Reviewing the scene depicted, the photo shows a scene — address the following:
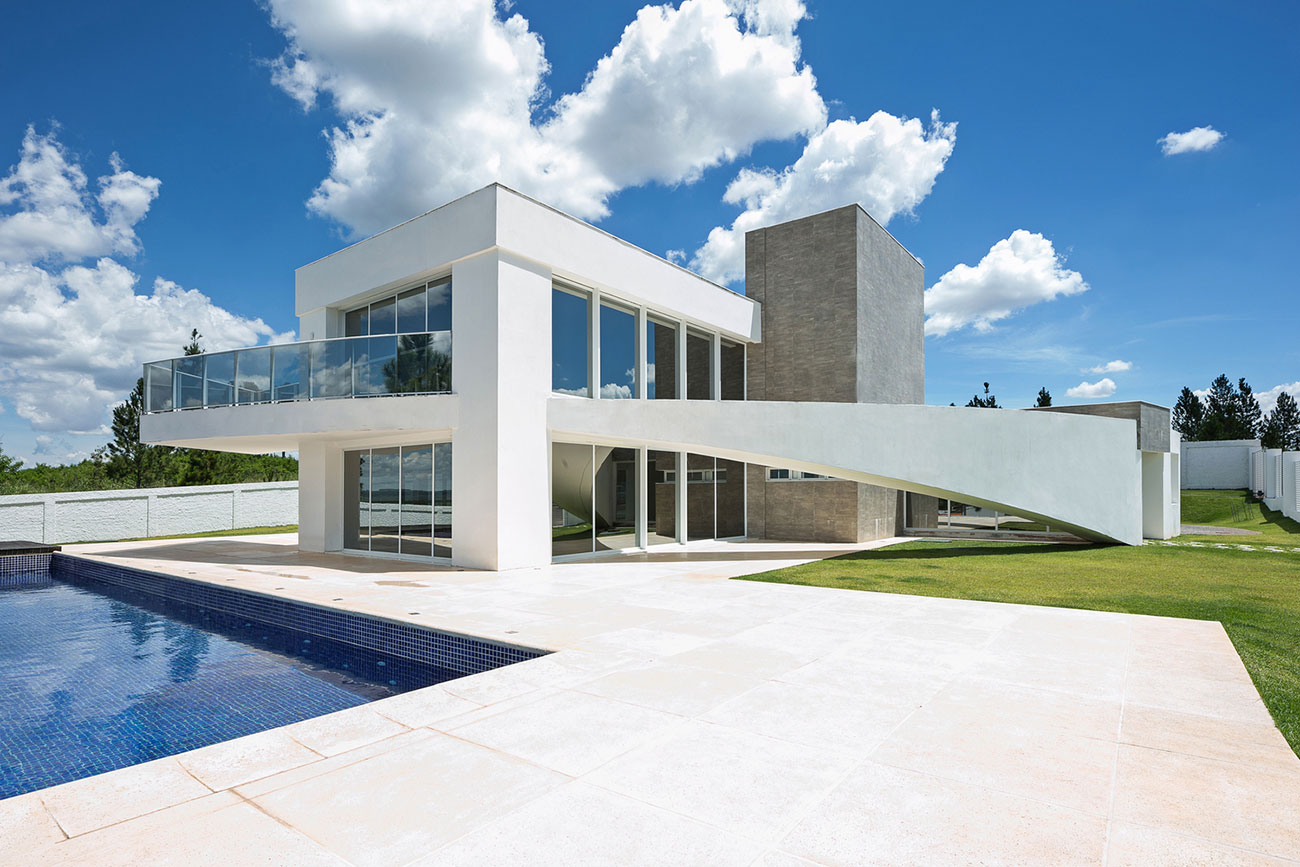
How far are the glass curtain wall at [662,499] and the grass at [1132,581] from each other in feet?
14.9

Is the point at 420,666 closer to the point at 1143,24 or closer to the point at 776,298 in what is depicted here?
the point at 776,298

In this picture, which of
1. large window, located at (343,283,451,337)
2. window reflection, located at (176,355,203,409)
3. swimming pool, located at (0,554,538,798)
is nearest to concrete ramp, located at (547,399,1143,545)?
large window, located at (343,283,451,337)

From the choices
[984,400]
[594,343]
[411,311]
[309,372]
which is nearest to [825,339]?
[594,343]

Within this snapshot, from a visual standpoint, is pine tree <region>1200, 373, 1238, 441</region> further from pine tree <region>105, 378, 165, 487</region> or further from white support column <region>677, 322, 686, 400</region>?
pine tree <region>105, 378, 165, 487</region>

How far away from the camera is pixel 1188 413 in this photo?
6369cm

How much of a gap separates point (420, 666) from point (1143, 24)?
18169 millimetres

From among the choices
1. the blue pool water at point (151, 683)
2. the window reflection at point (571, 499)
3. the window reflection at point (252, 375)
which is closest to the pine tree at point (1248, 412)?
the window reflection at point (571, 499)

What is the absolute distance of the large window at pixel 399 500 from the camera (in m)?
13.4

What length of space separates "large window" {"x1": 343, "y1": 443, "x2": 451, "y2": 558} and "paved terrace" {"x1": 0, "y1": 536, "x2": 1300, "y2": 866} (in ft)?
24.8

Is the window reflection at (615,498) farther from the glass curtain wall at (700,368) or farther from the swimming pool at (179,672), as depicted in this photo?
the swimming pool at (179,672)

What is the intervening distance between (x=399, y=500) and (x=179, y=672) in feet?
25.4

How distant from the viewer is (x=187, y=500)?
23703 millimetres

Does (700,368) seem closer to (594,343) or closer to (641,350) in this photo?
(641,350)

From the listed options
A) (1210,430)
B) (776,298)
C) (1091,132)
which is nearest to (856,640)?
(776,298)
